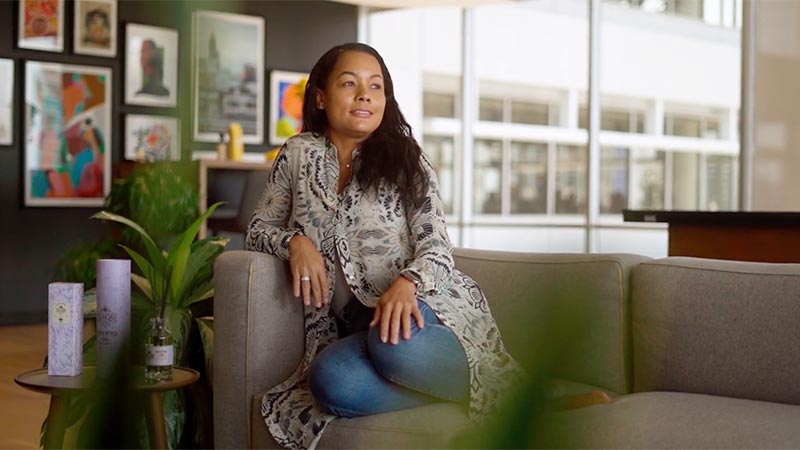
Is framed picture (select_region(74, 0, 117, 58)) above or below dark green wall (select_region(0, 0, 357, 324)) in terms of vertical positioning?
above

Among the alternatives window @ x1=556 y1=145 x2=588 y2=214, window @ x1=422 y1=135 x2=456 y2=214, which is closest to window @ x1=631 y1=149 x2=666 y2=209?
window @ x1=556 y1=145 x2=588 y2=214

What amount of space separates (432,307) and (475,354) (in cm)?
14

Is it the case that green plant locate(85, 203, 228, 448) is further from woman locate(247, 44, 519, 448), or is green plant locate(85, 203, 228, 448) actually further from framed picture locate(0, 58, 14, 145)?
framed picture locate(0, 58, 14, 145)

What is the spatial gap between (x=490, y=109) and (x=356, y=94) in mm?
5520

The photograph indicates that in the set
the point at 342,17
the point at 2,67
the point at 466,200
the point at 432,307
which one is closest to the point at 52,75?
the point at 2,67

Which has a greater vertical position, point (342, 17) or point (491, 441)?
point (342, 17)

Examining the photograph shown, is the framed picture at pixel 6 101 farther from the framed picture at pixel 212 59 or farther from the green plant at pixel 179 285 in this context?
the framed picture at pixel 212 59

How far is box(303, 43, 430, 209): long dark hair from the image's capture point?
2.44 metres

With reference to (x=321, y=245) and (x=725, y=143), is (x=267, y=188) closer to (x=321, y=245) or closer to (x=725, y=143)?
(x=321, y=245)

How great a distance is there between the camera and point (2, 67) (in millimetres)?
6738

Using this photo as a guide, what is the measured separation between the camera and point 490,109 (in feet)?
25.9

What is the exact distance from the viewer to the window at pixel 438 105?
8.12 metres

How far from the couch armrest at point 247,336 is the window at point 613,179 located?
5.05 meters

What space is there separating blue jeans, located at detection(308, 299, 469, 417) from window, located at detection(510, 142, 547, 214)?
5467 mm
